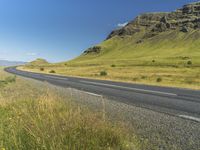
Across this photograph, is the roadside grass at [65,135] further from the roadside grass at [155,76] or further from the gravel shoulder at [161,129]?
the roadside grass at [155,76]

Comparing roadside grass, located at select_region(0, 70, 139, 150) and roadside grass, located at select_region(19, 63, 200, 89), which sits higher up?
roadside grass, located at select_region(0, 70, 139, 150)

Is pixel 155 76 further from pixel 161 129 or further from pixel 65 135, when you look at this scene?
pixel 65 135

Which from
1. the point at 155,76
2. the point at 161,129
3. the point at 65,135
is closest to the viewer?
the point at 65,135

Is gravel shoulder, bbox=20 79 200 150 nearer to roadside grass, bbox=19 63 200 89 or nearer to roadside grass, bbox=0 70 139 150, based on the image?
roadside grass, bbox=0 70 139 150

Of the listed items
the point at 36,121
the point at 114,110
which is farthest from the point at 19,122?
the point at 114,110

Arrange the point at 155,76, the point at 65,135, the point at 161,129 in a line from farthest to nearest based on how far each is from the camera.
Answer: the point at 155,76 → the point at 161,129 → the point at 65,135

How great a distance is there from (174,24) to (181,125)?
635 feet

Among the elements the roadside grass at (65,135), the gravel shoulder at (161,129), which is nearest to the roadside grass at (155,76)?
the gravel shoulder at (161,129)

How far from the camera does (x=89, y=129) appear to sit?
5219 mm

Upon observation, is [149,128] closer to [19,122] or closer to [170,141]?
[170,141]

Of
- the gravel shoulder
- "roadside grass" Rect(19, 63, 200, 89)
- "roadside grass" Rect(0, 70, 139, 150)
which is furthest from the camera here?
"roadside grass" Rect(19, 63, 200, 89)

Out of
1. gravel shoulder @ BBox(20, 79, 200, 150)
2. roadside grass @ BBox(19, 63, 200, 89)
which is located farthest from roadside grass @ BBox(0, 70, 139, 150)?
roadside grass @ BBox(19, 63, 200, 89)

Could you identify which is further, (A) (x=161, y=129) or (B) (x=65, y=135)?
(A) (x=161, y=129)

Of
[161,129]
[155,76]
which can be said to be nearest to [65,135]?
[161,129]
